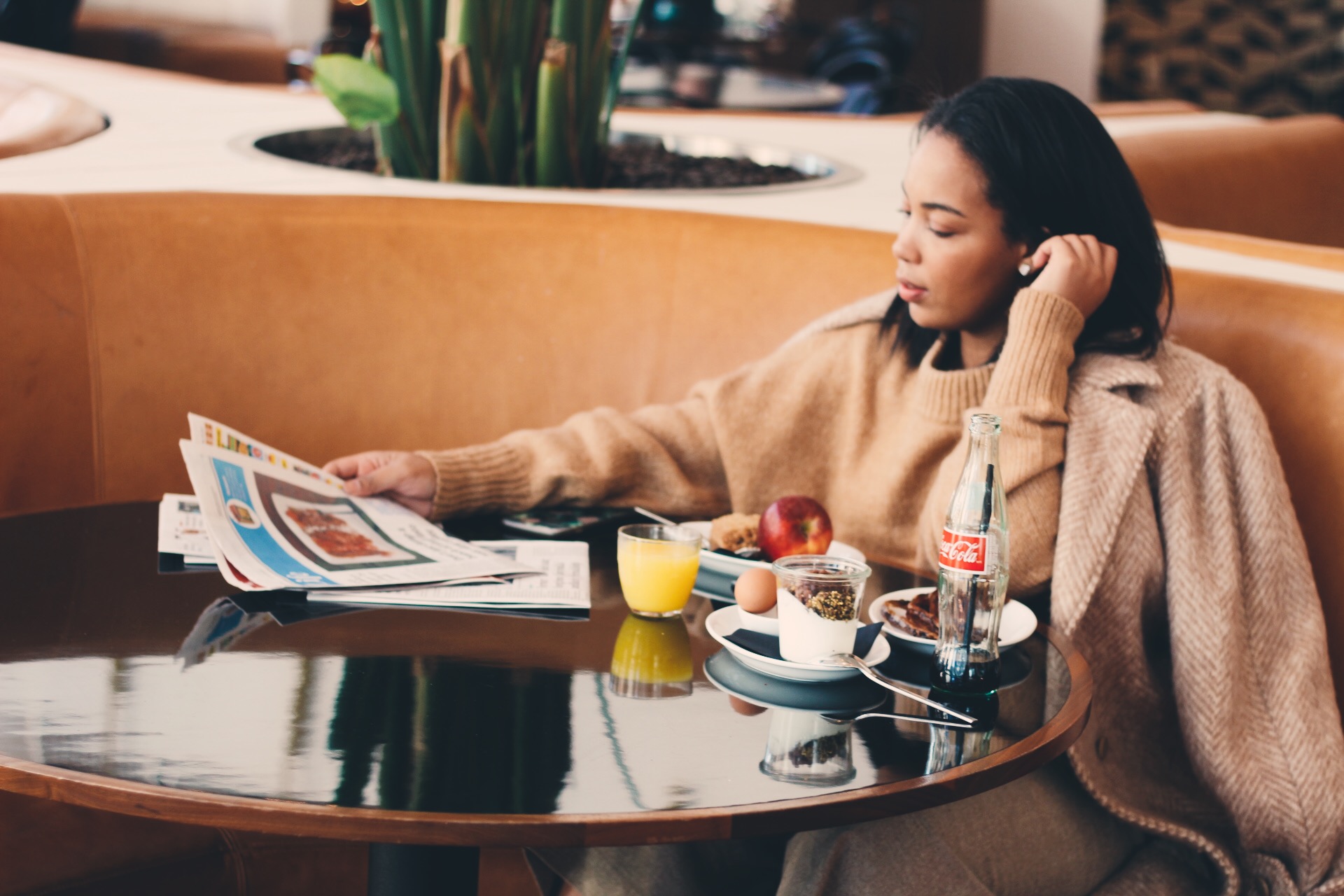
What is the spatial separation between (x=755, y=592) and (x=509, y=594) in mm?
230

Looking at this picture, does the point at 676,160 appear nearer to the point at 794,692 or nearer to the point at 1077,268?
the point at 1077,268

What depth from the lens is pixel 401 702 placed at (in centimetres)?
96

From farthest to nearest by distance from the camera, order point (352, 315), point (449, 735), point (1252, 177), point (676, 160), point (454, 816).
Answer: point (1252, 177) < point (676, 160) < point (352, 315) < point (449, 735) < point (454, 816)

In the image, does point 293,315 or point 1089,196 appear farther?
point 293,315

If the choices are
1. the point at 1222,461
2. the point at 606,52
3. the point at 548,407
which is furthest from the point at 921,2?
the point at 1222,461

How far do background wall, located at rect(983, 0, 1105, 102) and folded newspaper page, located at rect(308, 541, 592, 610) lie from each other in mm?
6807

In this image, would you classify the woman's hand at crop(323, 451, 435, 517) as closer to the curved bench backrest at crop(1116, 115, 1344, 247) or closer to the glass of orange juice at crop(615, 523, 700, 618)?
the glass of orange juice at crop(615, 523, 700, 618)

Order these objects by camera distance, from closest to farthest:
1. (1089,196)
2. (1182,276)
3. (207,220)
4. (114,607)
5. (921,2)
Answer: (114,607) → (1089,196) → (1182,276) → (207,220) → (921,2)

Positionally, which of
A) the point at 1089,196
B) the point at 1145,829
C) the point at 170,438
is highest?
the point at 1089,196

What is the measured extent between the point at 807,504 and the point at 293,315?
103cm

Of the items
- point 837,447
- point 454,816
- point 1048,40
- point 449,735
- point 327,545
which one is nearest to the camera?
point 454,816

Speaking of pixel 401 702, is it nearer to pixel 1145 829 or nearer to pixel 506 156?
pixel 1145 829

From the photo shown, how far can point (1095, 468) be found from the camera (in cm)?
135

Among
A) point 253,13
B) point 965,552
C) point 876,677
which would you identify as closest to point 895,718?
point 876,677
